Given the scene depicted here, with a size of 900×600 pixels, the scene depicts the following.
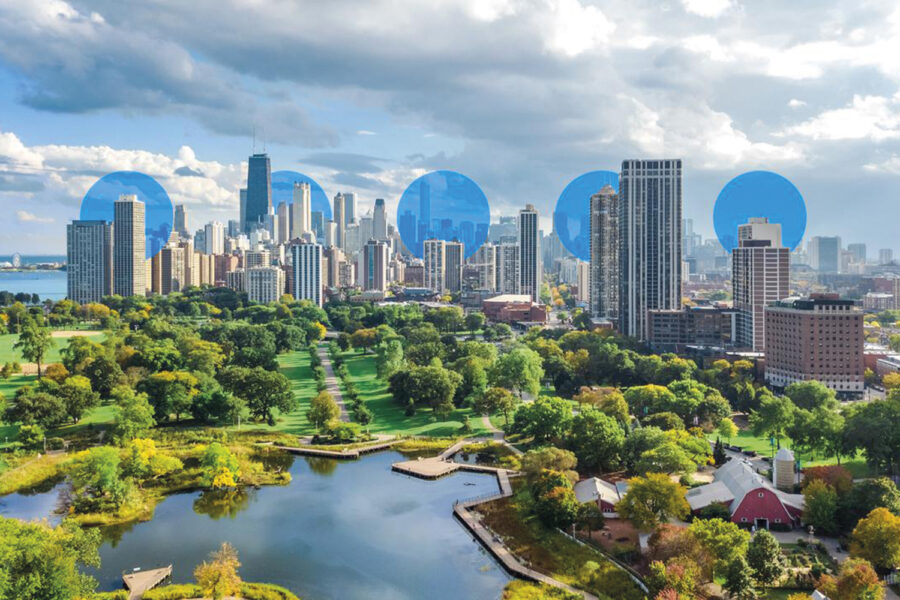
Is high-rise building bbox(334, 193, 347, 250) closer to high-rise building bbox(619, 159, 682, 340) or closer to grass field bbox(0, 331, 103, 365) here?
grass field bbox(0, 331, 103, 365)

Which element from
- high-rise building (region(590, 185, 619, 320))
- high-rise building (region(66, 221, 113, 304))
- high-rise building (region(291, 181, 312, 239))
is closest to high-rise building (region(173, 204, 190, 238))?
high-rise building (region(291, 181, 312, 239))

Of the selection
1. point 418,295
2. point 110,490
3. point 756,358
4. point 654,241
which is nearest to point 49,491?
point 110,490

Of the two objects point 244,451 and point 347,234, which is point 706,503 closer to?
point 244,451

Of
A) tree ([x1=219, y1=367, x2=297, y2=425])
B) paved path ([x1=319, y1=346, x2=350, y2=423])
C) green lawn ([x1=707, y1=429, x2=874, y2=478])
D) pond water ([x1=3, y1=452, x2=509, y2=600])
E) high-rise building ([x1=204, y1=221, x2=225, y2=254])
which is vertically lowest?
pond water ([x1=3, y1=452, x2=509, y2=600])

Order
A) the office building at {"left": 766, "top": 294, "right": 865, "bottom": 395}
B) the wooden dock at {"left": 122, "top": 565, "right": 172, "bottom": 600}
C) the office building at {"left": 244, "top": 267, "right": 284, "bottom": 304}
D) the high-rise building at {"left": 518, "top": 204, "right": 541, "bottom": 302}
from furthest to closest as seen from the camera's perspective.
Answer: the high-rise building at {"left": 518, "top": 204, "right": 541, "bottom": 302}
the office building at {"left": 244, "top": 267, "right": 284, "bottom": 304}
the office building at {"left": 766, "top": 294, "right": 865, "bottom": 395}
the wooden dock at {"left": 122, "top": 565, "right": 172, "bottom": 600}

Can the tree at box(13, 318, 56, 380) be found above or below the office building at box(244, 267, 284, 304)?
below

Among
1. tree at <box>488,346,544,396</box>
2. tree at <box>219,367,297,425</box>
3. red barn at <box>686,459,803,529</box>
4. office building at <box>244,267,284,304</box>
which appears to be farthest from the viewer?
office building at <box>244,267,284,304</box>

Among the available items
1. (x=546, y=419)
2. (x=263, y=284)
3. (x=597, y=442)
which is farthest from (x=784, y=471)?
(x=263, y=284)
